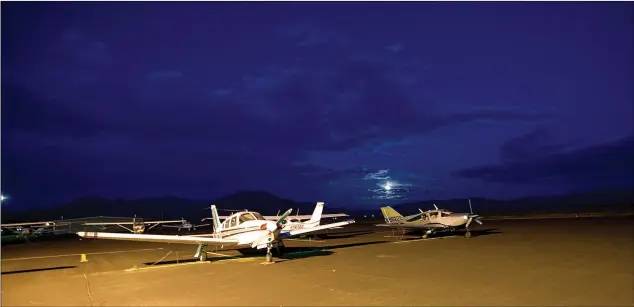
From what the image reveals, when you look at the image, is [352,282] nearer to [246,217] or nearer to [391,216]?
[246,217]

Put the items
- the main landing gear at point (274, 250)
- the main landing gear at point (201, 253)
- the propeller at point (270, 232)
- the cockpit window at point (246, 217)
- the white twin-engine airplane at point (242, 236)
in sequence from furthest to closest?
the cockpit window at point (246, 217)
the main landing gear at point (201, 253)
the main landing gear at point (274, 250)
the propeller at point (270, 232)
the white twin-engine airplane at point (242, 236)

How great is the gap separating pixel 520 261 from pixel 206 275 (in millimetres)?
11534

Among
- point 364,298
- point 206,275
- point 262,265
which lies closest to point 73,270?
point 206,275

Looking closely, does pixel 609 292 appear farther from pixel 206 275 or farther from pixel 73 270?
pixel 73 270

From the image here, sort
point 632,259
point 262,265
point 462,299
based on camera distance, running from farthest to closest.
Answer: point 262,265 → point 632,259 → point 462,299

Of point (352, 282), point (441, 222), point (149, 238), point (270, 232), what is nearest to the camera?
point (352, 282)

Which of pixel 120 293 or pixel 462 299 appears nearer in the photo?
pixel 462 299

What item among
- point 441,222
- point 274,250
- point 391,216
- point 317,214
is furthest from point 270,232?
point 391,216

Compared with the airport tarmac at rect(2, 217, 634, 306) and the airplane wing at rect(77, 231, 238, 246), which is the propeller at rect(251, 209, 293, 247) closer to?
the airport tarmac at rect(2, 217, 634, 306)

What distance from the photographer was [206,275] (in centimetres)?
1334

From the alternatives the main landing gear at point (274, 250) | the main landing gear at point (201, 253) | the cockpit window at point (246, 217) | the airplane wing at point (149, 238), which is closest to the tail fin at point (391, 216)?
the main landing gear at point (274, 250)

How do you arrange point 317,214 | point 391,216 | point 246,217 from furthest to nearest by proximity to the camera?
point 391,216 < point 317,214 < point 246,217

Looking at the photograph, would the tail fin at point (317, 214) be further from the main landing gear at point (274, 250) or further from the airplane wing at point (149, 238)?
the airplane wing at point (149, 238)

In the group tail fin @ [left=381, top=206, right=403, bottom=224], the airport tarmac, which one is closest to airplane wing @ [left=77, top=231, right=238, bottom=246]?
the airport tarmac
